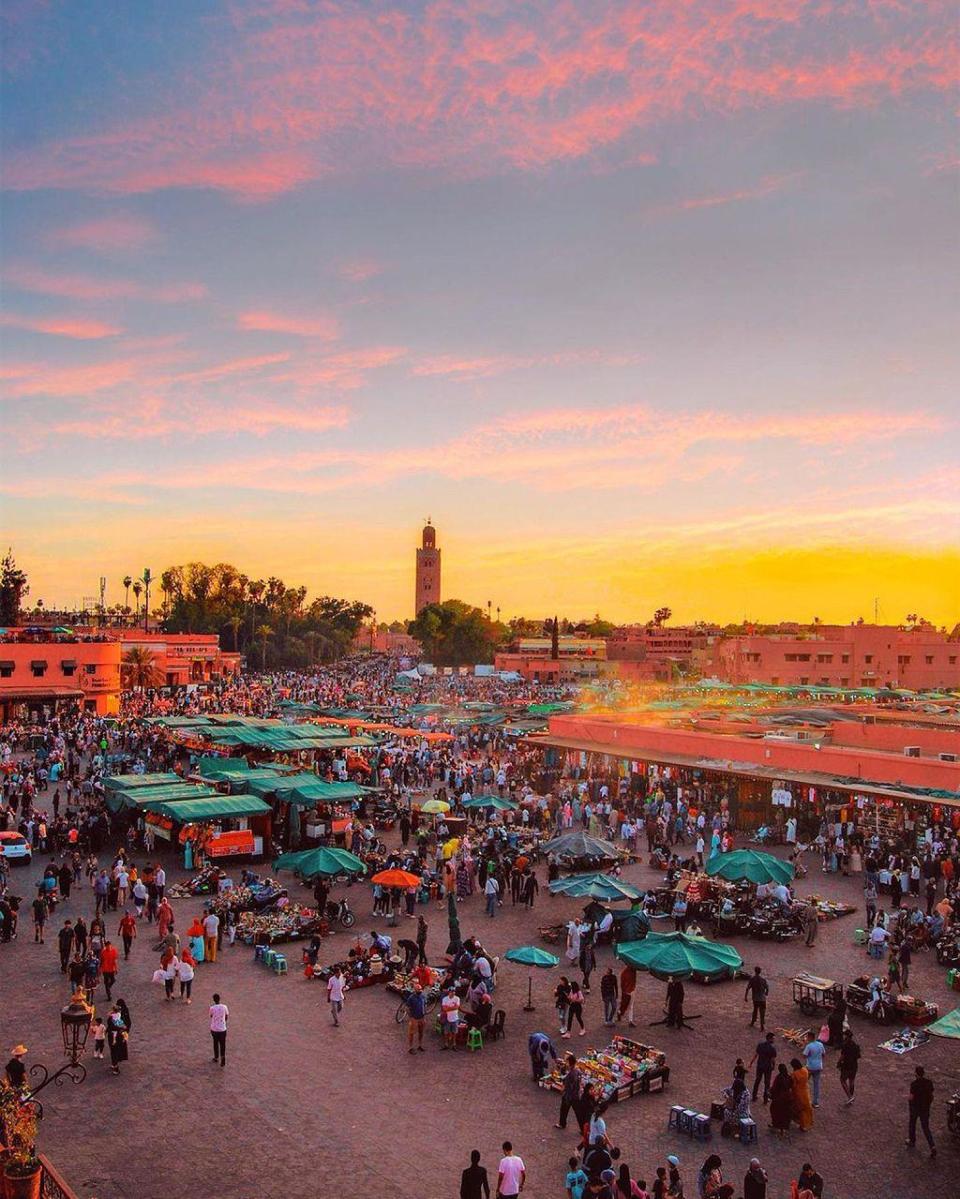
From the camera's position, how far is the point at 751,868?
1938cm

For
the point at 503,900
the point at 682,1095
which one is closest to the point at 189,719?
the point at 503,900

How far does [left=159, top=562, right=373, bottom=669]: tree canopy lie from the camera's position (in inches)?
4562

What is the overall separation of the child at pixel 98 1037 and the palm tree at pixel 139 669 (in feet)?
199

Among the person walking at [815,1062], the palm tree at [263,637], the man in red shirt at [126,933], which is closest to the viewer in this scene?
the person walking at [815,1062]

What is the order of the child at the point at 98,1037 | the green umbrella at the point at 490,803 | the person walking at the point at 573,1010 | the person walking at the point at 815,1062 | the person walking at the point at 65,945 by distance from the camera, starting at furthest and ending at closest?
the green umbrella at the point at 490,803, the person walking at the point at 65,945, the person walking at the point at 573,1010, the child at the point at 98,1037, the person walking at the point at 815,1062

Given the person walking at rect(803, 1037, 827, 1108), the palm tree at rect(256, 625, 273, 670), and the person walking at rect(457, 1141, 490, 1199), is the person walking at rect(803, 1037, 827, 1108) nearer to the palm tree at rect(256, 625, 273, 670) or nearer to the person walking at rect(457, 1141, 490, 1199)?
the person walking at rect(457, 1141, 490, 1199)

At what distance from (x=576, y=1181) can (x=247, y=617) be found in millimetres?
115175

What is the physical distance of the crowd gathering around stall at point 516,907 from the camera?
12.1 m

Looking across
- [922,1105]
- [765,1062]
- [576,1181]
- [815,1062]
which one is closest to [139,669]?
[765,1062]

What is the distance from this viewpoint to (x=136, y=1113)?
454 inches

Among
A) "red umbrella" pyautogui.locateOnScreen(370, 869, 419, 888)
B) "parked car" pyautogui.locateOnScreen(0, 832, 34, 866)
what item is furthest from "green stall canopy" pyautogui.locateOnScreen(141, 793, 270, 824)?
"red umbrella" pyautogui.locateOnScreen(370, 869, 419, 888)

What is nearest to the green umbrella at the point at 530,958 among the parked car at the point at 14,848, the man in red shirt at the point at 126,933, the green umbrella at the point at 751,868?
the green umbrella at the point at 751,868

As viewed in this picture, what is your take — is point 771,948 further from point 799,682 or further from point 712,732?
point 799,682

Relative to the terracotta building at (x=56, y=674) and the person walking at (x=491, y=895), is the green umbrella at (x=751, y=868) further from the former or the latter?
the terracotta building at (x=56, y=674)
